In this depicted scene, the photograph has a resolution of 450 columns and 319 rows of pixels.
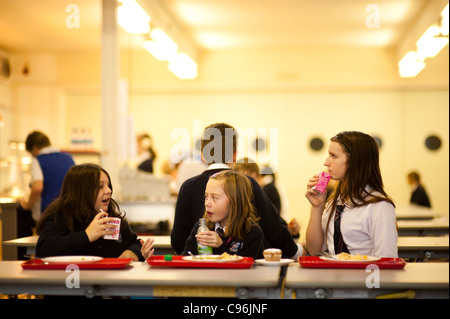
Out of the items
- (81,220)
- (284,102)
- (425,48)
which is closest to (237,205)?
(81,220)

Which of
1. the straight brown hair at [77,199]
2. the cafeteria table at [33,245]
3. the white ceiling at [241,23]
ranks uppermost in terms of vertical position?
the white ceiling at [241,23]

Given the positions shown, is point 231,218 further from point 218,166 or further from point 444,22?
point 444,22

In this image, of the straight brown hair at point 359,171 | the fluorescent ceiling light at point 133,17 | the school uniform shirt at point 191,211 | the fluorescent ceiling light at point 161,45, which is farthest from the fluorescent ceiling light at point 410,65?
the straight brown hair at point 359,171

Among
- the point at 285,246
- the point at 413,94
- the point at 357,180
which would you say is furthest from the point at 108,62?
the point at 413,94

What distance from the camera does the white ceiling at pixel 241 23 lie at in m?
7.61

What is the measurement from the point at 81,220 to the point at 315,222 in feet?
3.47

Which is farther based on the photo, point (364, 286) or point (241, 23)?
point (241, 23)

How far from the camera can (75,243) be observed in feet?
8.24

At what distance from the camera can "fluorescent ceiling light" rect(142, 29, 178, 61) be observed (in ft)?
25.3

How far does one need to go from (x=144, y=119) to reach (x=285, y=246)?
7752 mm

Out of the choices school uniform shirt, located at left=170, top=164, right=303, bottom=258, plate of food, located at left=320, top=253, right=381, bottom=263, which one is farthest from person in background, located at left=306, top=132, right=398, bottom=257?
school uniform shirt, located at left=170, top=164, right=303, bottom=258

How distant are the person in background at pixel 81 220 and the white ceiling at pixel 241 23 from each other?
15.2 feet

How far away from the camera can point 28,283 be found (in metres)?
1.99

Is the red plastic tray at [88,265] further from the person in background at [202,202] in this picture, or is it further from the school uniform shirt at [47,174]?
the school uniform shirt at [47,174]
